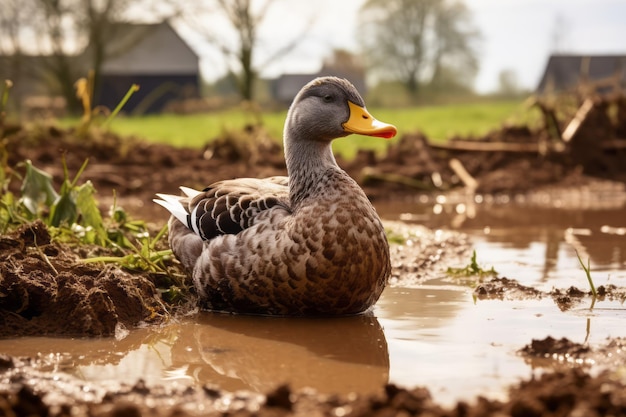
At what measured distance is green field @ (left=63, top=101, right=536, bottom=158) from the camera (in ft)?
66.3

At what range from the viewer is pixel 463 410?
3449mm

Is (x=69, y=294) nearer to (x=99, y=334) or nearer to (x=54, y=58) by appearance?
(x=99, y=334)

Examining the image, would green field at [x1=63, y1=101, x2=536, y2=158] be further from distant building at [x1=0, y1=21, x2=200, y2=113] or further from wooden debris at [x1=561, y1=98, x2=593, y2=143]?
distant building at [x1=0, y1=21, x2=200, y2=113]

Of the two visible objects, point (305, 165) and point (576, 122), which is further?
point (576, 122)

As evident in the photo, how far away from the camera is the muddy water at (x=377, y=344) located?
4488 millimetres

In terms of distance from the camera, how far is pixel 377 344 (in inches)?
206

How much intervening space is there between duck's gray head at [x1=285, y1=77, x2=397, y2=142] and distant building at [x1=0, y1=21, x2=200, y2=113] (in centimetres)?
2913

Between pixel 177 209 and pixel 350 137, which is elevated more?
pixel 177 209

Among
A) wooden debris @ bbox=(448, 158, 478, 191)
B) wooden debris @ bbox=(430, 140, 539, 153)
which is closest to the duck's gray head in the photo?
wooden debris @ bbox=(448, 158, 478, 191)

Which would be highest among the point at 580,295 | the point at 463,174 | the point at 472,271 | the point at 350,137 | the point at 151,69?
the point at 580,295

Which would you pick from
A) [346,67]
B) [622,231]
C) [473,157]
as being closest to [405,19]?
[346,67]

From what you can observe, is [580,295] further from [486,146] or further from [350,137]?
[350,137]

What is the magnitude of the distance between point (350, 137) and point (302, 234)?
1675 cm

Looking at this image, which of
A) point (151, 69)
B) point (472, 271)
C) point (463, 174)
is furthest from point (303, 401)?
point (151, 69)
